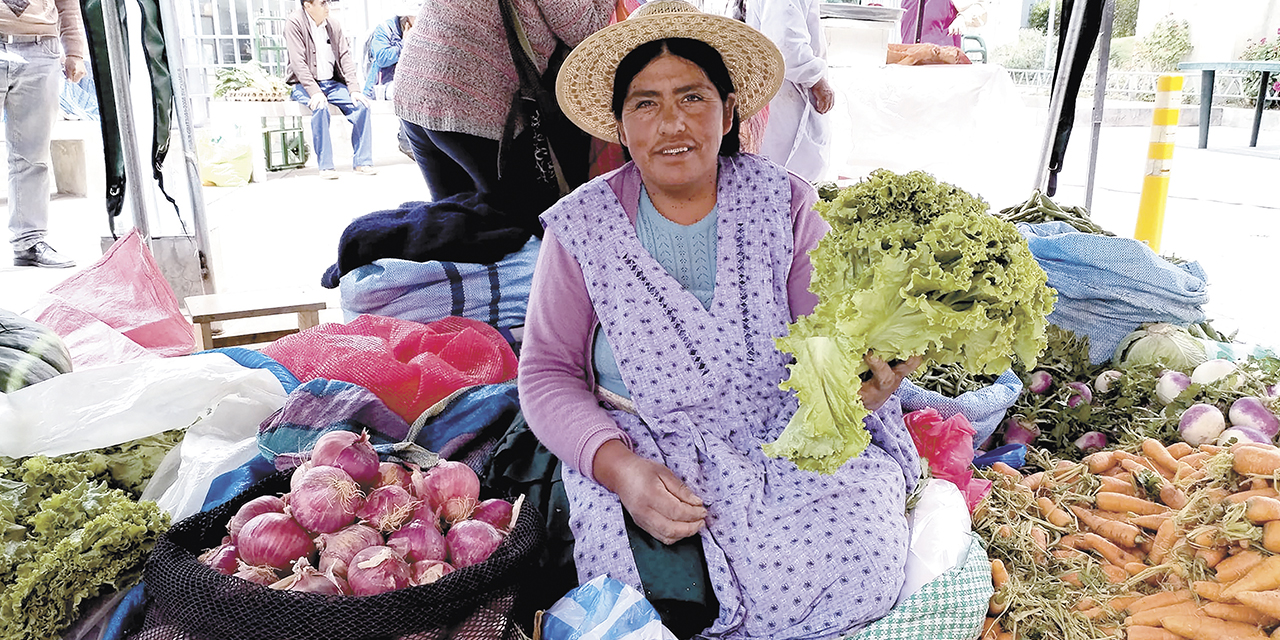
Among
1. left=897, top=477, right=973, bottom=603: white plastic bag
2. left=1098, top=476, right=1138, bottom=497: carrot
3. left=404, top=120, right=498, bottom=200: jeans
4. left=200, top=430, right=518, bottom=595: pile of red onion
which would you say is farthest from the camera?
left=404, top=120, right=498, bottom=200: jeans

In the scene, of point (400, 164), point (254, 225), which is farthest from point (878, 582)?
point (400, 164)

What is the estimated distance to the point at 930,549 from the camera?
6.00 feet

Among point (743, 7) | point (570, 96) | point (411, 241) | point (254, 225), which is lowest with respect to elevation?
point (254, 225)

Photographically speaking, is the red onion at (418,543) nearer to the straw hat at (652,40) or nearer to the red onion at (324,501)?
the red onion at (324,501)

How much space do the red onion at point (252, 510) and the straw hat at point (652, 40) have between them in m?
1.19

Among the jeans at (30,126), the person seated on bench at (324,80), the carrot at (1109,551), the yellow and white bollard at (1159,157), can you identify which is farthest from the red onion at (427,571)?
the person seated on bench at (324,80)

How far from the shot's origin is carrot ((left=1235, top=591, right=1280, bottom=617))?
1.74 metres

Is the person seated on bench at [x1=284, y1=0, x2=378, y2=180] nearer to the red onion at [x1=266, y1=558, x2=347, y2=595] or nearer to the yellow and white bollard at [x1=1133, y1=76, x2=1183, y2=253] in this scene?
the yellow and white bollard at [x1=1133, y1=76, x2=1183, y2=253]

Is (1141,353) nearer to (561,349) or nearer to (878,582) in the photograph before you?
(878,582)

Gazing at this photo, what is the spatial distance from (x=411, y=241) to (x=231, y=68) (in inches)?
437

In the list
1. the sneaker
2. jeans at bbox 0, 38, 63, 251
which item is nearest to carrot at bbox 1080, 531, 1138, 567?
the sneaker

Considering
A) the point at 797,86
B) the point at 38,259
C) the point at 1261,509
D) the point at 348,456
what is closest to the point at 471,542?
the point at 348,456

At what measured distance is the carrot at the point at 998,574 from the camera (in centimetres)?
195

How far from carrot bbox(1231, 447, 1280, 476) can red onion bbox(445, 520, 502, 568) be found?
1695 mm
